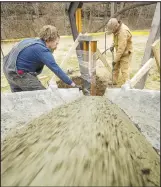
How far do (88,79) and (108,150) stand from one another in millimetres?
2843

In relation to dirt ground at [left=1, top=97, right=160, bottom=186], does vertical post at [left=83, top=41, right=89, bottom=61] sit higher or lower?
higher

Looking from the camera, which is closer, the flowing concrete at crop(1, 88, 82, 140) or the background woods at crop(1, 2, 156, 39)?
the flowing concrete at crop(1, 88, 82, 140)

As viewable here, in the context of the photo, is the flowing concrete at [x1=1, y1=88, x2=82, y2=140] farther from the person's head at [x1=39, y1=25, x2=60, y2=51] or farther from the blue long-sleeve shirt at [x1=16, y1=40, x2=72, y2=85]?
the person's head at [x1=39, y1=25, x2=60, y2=51]

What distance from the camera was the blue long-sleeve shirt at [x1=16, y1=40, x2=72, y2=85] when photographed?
2584mm

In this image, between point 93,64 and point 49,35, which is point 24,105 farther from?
point 93,64

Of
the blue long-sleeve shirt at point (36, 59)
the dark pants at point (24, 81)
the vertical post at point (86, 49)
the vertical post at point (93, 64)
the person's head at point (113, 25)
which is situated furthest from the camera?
the person's head at point (113, 25)

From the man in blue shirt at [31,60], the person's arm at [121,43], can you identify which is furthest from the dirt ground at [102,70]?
the man in blue shirt at [31,60]

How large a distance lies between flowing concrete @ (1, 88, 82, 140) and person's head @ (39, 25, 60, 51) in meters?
0.59

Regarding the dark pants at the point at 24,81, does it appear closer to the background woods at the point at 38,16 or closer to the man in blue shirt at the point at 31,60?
the man in blue shirt at the point at 31,60

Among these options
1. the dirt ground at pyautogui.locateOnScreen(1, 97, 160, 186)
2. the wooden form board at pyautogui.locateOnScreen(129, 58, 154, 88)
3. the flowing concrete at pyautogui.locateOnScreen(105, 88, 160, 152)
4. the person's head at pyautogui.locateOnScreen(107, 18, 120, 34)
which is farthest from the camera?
the person's head at pyautogui.locateOnScreen(107, 18, 120, 34)

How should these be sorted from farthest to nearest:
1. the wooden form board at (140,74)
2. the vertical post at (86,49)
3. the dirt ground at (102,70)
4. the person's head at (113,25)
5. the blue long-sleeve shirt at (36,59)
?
the dirt ground at (102,70) < the person's head at (113,25) < the vertical post at (86,49) < the wooden form board at (140,74) < the blue long-sleeve shirt at (36,59)

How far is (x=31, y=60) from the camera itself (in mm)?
2729

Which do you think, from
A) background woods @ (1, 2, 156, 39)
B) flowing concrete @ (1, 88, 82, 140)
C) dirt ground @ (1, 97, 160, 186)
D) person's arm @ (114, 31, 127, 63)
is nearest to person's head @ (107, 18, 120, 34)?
person's arm @ (114, 31, 127, 63)

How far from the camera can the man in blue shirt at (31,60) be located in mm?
2604
